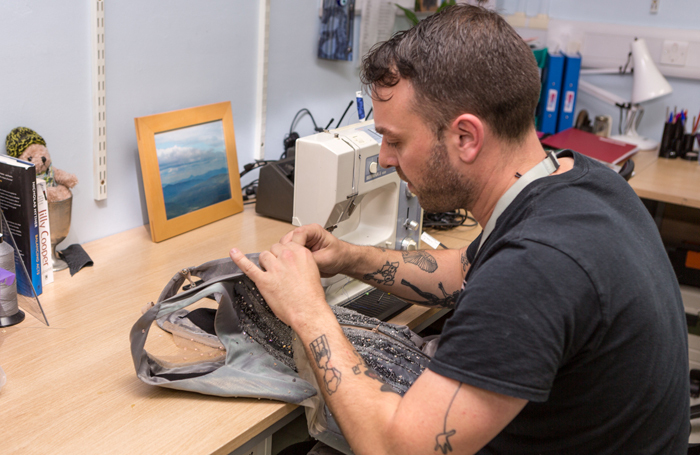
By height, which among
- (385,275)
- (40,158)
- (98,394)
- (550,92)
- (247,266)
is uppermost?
(550,92)

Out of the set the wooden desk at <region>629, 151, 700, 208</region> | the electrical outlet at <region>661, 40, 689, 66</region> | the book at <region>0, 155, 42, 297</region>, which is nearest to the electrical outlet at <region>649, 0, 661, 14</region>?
the electrical outlet at <region>661, 40, 689, 66</region>

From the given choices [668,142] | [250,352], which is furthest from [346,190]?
[668,142]

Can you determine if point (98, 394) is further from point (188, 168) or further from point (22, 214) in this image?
point (188, 168)

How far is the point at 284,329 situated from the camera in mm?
1177

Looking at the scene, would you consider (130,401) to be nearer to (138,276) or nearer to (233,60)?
(138,276)

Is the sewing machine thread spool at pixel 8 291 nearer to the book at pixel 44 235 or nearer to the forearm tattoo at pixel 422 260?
the book at pixel 44 235

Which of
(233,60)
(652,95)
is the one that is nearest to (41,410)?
(233,60)

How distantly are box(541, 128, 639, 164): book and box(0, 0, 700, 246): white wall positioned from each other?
3.54ft

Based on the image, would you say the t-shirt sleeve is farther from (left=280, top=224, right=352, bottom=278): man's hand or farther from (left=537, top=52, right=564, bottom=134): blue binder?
(left=537, top=52, right=564, bottom=134): blue binder

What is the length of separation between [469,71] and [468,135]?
4.0 inches

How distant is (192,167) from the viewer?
180cm

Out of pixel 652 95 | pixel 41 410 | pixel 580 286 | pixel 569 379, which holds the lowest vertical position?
pixel 41 410

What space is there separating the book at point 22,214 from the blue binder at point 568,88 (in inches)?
95.7

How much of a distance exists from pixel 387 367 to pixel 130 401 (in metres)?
0.47
